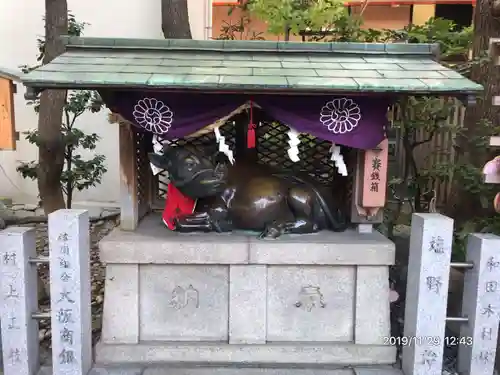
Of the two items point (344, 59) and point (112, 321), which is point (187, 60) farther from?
point (112, 321)

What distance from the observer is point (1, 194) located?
9.92 m

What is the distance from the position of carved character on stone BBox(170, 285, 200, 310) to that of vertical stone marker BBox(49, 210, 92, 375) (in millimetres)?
767

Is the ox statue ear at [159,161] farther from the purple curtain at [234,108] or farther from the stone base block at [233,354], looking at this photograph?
the stone base block at [233,354]

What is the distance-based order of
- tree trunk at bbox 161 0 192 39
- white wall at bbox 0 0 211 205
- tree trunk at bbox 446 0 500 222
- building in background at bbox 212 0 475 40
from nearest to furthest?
tree trunk at bbox 446 0 500 222, tree trunk at bbox 161 0 192 39, white wall at bbox 0 0 211 205, building in background at bbox 212 0 475 40

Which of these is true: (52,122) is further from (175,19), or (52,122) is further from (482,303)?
(482,303)

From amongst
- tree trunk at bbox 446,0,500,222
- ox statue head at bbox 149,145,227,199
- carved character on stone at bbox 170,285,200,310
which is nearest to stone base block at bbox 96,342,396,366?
carved character on stone at bbox 170,285,200,310

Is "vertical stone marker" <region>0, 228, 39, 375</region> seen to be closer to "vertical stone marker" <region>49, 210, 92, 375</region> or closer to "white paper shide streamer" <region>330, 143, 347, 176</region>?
"vertical stone marker" <region>49, 210, 92, 375</region>

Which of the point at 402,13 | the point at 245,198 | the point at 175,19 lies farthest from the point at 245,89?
the point at 402,13

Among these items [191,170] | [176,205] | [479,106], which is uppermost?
[479,106]

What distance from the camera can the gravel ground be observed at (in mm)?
4540

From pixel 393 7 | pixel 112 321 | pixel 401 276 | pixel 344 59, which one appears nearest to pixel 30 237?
pixel 112 321

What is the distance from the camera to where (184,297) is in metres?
4.08

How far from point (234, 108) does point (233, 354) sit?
219 cm
